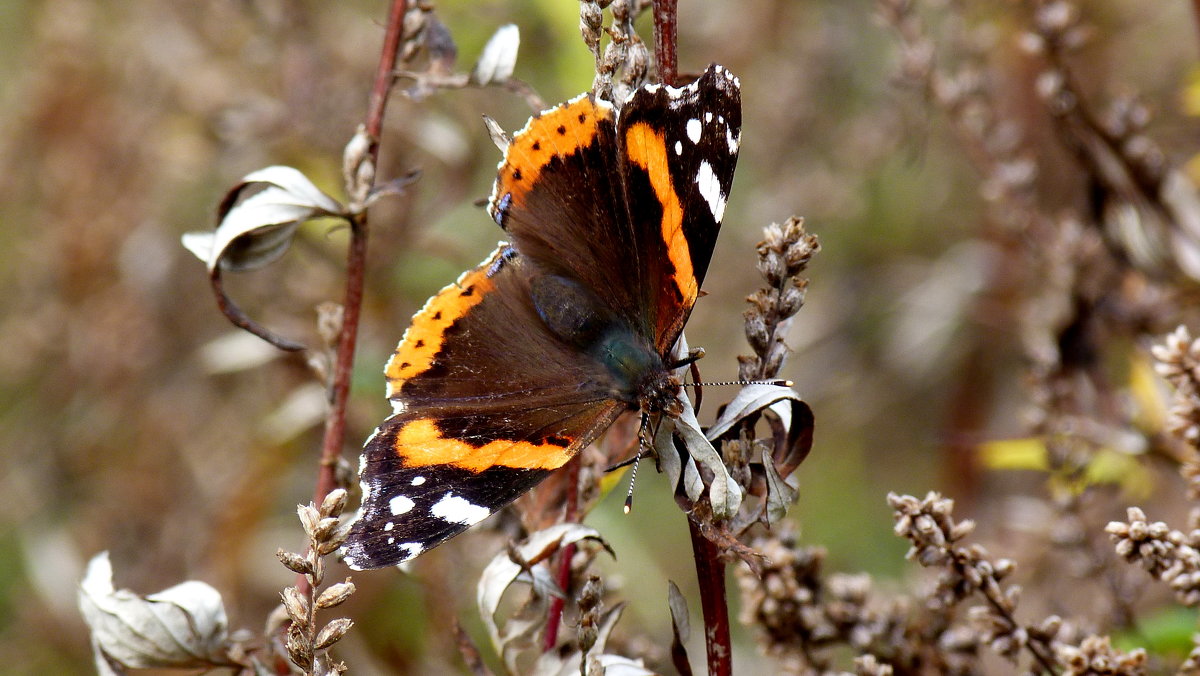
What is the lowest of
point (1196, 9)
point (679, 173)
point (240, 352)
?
point (679, 173)

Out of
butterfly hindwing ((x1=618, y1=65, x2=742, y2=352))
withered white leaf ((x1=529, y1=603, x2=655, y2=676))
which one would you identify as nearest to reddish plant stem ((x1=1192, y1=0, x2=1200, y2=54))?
butterfly hindwing ((x1=618, y1=65, x2=742, y2=352))

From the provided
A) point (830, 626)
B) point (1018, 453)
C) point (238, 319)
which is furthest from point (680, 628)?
point (1018, 453)

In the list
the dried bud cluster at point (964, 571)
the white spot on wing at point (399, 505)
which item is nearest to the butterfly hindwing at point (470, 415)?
the white spot on wing at point (399, 505)

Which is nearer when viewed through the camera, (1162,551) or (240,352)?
(1162,551)

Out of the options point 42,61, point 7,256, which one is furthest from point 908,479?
point 7,256

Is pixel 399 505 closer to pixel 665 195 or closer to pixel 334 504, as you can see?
pixel 334 504
